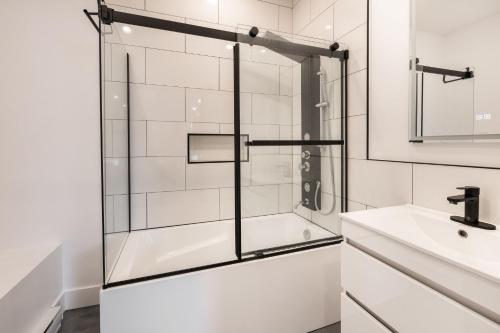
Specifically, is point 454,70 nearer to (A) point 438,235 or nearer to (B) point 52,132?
(A) point 438,235

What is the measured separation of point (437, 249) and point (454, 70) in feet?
2.82

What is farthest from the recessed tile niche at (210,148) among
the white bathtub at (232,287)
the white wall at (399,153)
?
the white wall at (399,153)

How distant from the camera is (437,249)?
75 centimetres

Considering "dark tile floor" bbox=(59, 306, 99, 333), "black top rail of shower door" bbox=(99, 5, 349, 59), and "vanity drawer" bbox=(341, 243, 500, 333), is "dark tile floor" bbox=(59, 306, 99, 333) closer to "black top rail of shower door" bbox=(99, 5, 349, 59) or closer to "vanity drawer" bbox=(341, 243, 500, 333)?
"vanity drawer" bbox=(341, 243, 500, 333)

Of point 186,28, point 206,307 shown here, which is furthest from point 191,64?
point 206,307

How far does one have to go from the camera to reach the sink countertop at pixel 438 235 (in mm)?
676

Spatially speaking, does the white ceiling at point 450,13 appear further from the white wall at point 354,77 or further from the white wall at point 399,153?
the white wall at point 354,77

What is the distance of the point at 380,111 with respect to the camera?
4.83 ft

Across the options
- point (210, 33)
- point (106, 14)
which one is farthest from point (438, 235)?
point (106, 14)

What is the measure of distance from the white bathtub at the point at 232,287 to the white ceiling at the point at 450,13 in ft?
4.47

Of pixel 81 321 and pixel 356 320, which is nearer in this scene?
pixel 356 320

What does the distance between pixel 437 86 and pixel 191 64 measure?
5.70 feet

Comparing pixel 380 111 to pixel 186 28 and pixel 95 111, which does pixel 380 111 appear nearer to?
pixel 186 28

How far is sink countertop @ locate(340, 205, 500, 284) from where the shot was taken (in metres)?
0.68
